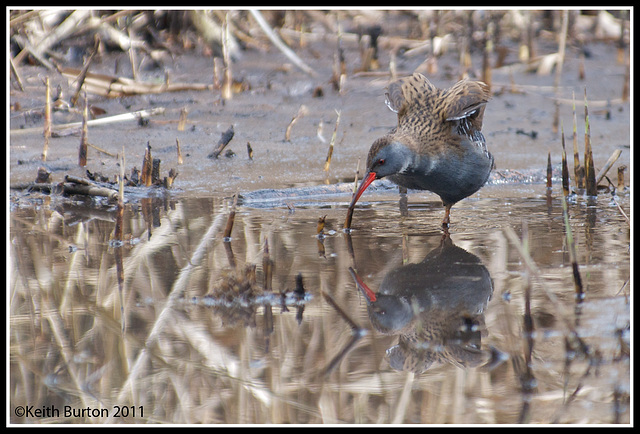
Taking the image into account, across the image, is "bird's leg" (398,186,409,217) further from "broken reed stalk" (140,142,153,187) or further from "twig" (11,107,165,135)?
"twig" (11,107,165,135)

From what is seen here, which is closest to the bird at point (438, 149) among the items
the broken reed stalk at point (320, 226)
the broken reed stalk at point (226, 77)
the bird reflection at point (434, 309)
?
the broken reed stalk at point (320, 226)

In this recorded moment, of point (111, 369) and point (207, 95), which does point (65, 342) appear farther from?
point (207, 95)

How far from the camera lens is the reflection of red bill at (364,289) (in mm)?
3490

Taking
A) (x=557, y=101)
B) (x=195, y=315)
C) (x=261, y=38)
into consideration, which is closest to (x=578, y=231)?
(x=195, y=315)

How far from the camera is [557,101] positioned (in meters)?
8.19

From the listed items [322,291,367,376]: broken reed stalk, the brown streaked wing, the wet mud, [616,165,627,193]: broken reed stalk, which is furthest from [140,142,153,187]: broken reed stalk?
[616,165,627,193]: broken reed stalk

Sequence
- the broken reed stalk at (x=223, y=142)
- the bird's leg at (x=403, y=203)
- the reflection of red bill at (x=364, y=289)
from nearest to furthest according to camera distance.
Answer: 1. the reflection of red bill at (x=364, y=289)
2. the bird's leg at (x=403, y=203)
3. the broken reed stalk at (x=223, y=142)

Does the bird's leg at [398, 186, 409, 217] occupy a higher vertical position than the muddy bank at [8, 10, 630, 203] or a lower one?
lower

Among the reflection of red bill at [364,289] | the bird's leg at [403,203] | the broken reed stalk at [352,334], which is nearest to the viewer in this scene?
the broken reed stalk at [352,334]

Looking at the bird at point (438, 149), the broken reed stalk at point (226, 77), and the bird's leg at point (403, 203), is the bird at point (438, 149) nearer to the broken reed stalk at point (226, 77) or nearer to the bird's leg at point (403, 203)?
the bird's leg at point (403, 203)

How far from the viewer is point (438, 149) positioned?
4.91m

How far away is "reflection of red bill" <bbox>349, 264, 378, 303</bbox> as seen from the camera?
3490 mm

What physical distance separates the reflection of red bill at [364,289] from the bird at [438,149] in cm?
84

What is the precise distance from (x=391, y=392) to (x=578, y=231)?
2.53 metres
